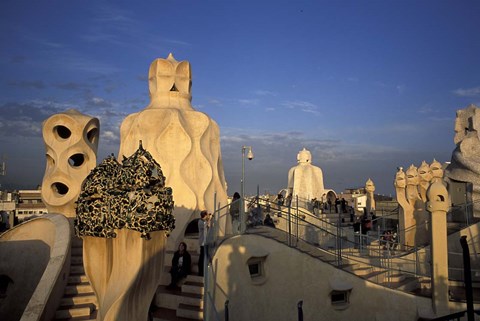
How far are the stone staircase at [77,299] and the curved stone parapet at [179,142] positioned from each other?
7.90 feet

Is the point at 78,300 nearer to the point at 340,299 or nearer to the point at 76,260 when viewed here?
the point at 76,260

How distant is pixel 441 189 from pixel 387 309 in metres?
2.88

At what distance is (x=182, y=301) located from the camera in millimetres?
8672

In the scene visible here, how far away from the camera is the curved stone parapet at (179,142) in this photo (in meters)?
11.7

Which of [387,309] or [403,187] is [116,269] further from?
[403,187]

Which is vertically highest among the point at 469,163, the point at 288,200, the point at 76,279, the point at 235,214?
the point at 469,163

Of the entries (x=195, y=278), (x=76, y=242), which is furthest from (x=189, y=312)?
(x=76, y=242)

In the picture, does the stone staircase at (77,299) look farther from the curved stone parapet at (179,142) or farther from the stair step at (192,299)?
the curved stone parapet at (179,142)

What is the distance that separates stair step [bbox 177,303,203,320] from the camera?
822 cm

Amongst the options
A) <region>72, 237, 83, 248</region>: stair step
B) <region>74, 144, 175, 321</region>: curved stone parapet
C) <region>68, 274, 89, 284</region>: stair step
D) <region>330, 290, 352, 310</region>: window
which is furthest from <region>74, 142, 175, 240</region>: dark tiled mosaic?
<region>72, 237, 83, 248</region>: stair step

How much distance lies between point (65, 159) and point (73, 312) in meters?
4.91

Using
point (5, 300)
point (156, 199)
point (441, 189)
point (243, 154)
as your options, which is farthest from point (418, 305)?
point (243, 154)

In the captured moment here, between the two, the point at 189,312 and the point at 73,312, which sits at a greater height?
the point at 189,312

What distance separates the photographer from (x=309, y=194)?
25.4 meters
